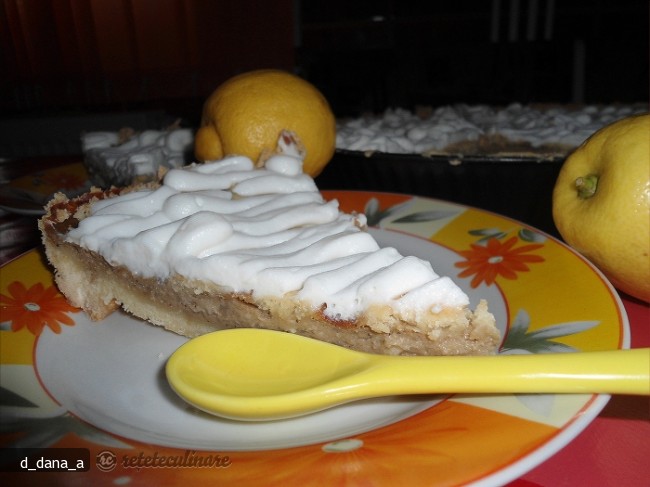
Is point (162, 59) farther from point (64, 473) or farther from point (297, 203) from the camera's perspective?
point (64, 473)

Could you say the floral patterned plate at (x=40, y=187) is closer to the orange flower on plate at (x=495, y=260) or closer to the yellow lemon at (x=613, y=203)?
the orange flower on plate at (x=495, y=260)

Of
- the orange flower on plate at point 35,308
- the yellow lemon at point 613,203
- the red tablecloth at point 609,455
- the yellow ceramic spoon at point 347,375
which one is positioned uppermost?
the yellow lemon at point 613,203

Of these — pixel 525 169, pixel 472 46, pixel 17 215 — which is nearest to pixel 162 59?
pixel 472 46

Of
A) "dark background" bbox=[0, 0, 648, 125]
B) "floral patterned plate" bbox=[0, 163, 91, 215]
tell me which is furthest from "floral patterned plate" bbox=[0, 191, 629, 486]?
"dark background" bbox=[0, 0, 648, 125]

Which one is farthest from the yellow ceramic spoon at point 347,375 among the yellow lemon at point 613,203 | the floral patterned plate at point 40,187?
the floral patterned plate at point 40,187

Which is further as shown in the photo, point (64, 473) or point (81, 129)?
point (81, 129)

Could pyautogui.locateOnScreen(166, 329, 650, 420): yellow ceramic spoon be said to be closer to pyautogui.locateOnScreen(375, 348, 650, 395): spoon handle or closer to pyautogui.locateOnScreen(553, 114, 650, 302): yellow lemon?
pyautogui.locateOnScreen(375, 348, 650, 395): spoon handle
